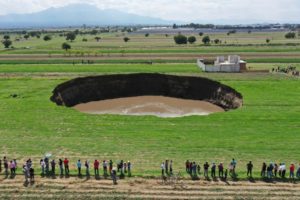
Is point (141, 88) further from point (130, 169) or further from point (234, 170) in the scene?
point (234, 170)

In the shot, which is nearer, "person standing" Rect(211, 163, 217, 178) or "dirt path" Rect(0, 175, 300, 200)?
"dirt path" Rect(0, 175, 300, 200)

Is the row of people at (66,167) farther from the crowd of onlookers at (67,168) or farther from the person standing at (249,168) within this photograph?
the person standing at (249,168)

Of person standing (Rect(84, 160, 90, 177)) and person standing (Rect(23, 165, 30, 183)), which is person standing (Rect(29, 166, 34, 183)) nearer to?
person standing (Rect(23, 165, 30, 183))

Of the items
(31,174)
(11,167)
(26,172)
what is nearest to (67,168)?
(31,174)

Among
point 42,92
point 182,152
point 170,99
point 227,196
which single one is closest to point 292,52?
point 170,99

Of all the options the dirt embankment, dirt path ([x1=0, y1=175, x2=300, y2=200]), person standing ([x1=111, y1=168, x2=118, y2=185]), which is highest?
the dirt embankment

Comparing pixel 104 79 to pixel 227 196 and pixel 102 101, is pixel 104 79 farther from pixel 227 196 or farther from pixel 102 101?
pixel 227 196

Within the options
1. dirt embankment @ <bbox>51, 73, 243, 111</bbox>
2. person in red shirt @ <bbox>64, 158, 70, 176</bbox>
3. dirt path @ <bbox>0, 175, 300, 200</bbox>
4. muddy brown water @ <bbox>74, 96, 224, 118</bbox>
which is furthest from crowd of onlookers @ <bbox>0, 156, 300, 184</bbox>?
dirt embankment @ <bbox>51, 73, 243, 111</bbox>
